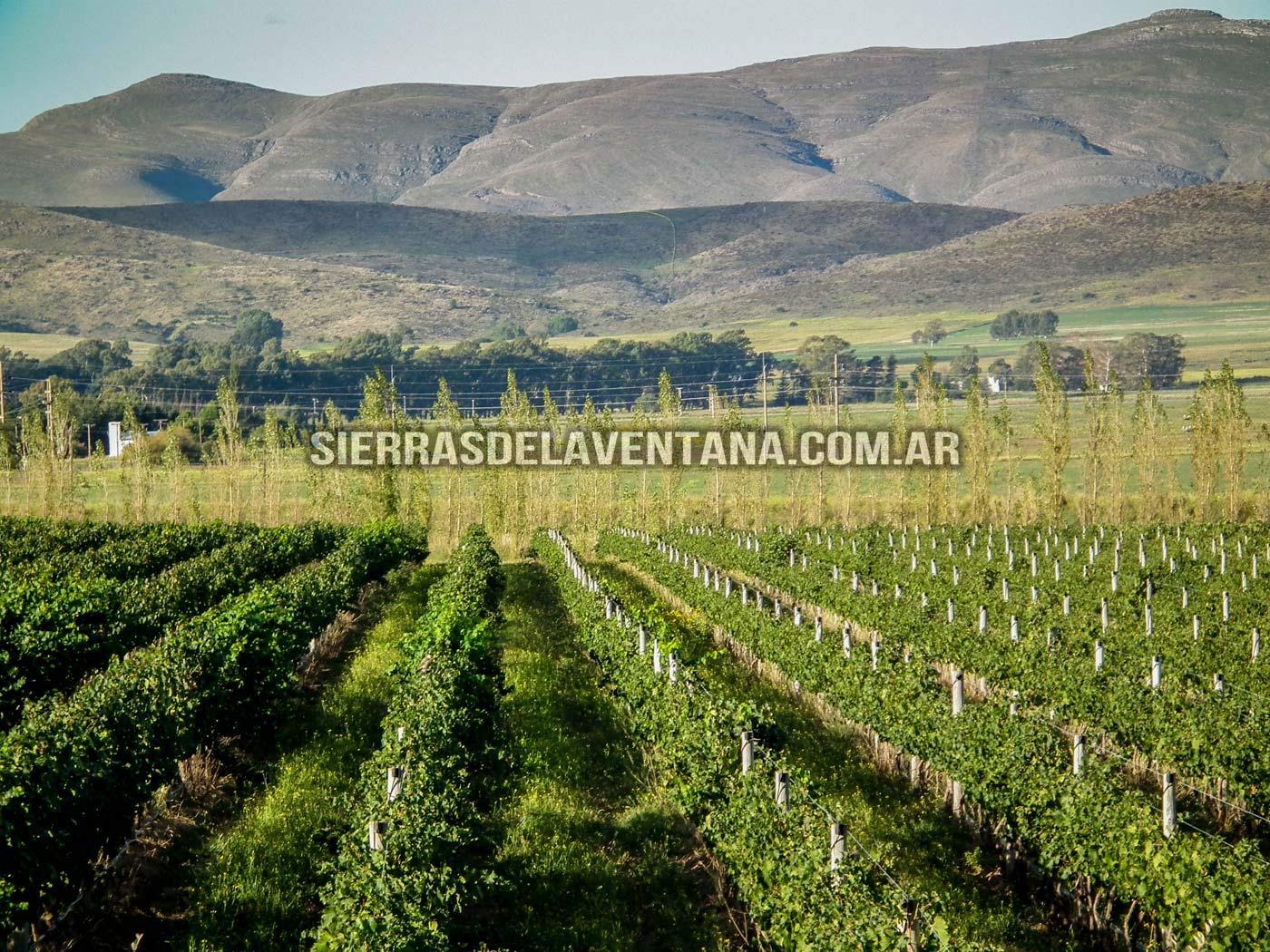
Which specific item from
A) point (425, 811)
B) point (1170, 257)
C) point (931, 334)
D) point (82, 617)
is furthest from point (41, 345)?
point (425, 811)

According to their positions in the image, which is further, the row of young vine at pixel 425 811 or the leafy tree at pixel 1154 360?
the leafy tree at pixel 1154 360

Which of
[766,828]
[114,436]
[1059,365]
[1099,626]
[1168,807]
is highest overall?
[1059,365]

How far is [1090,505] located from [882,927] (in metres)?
54.5

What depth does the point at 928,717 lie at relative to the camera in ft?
44.5

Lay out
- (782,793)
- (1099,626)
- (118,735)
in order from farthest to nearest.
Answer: (1099,626) → (118,735) → (782,793)

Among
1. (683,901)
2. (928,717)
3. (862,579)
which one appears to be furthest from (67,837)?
(862,579)

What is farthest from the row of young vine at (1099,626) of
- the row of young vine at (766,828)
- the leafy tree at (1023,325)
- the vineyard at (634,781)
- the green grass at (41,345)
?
the green grass at (41,345)

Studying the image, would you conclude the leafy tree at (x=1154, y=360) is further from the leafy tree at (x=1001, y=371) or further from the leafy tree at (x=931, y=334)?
the leafy tree at (x=931, y=334)

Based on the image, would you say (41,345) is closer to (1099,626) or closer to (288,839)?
(1099,626)

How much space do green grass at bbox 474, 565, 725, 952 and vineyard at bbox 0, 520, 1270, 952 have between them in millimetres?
44

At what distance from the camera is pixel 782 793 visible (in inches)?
398

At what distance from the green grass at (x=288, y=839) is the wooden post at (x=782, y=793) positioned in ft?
11.8

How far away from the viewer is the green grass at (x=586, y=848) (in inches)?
399

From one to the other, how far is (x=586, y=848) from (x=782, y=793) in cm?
260
